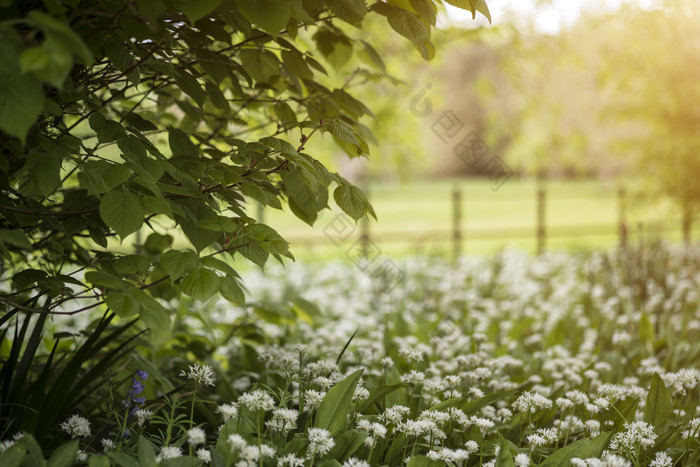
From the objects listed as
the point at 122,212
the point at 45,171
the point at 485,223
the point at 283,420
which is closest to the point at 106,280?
the point at 122,212

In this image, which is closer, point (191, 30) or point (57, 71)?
point (57, 71)

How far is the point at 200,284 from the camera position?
1.58 meters

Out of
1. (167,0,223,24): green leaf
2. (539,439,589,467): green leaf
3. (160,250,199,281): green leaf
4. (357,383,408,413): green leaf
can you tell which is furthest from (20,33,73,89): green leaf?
(539,439,589,467): green leaf

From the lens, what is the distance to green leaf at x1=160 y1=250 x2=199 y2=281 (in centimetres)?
154

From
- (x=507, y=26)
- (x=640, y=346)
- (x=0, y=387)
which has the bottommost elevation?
(x=640, y=346)

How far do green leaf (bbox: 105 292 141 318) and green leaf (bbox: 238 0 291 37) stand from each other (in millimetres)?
785

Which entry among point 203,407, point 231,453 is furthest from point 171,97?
point 231,453

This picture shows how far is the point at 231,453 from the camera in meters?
1.65

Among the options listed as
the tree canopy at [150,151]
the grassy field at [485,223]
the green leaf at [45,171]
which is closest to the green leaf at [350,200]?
the tree canopy at [150,151]

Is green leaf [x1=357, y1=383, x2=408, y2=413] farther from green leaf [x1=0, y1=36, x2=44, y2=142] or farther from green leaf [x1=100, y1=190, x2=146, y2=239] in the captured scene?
green leaf [x1=0, y1=36, x2=44, y2=142]

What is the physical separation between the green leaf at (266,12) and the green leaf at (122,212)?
555 mm

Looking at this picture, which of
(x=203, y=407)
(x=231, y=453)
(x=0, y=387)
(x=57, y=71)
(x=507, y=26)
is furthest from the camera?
(x=507, y=26)

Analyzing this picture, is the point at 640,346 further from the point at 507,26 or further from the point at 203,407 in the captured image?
the point at 507,26

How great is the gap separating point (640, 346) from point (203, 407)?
8.80 ft
